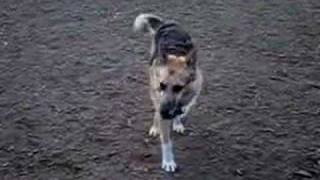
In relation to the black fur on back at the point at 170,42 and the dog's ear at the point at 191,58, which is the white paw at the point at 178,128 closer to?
the black fur on back at the point at 170,42

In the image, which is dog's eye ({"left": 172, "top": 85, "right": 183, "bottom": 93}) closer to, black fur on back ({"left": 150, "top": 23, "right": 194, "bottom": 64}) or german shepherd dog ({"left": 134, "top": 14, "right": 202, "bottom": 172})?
german shepherd dog ({"left": 134, "top": 14, "right": 202, "bottom": 172})

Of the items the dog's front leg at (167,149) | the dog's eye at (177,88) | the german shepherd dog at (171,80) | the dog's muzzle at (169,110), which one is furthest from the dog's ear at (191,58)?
the dog's front leg at (167,149)

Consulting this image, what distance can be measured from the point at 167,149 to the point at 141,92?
47.6 inches

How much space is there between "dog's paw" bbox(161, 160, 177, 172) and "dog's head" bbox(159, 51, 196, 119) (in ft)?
1.39

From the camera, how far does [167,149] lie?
167 inches

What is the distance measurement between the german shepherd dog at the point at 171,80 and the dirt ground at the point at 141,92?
0.75ft

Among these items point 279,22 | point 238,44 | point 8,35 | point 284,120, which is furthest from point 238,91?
point 8,35

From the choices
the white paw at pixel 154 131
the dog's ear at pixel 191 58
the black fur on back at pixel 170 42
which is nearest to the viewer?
the dog's ear at pixel 191 58

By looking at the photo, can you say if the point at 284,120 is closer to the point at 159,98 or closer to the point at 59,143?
the point at 159,98

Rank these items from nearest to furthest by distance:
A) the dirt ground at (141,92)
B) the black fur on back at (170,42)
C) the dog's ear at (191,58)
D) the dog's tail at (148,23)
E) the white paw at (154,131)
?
the dog's ear at (191,58) < the black fur on back at (170,42) < the dirt ground at (141,92) < the white paw at (154,131) < the dog's tail at (148,23)

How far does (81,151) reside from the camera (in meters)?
4.45

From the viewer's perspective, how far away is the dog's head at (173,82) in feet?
12.8

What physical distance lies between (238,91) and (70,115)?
61.5 inches

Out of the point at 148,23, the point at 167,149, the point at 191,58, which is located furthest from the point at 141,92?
the point at 191,58
